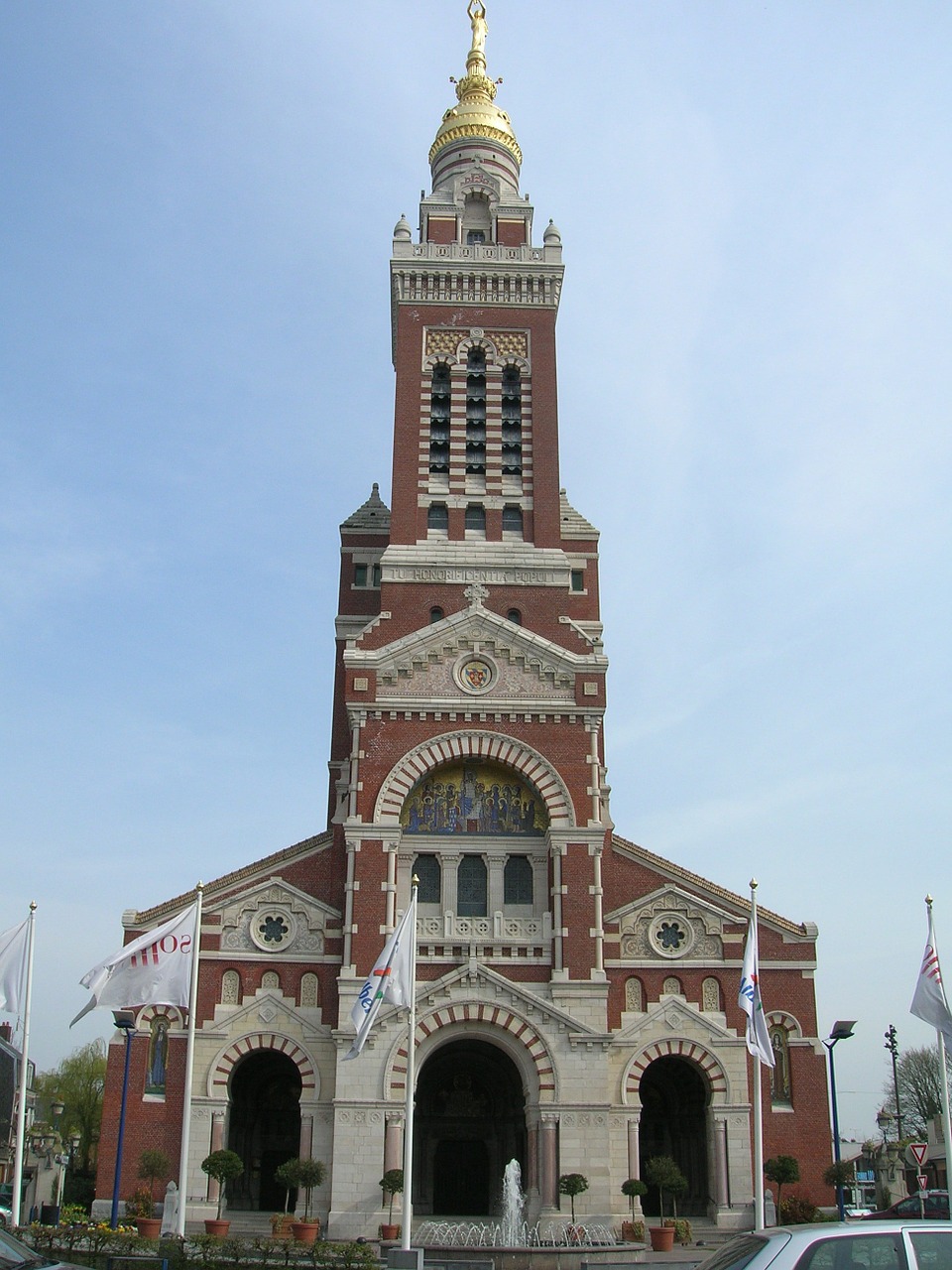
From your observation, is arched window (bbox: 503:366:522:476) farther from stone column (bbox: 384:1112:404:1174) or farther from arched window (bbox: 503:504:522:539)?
stone column (bbox: 384:1112:404:1174)

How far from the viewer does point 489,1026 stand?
37625 mm

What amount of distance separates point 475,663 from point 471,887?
293 inches

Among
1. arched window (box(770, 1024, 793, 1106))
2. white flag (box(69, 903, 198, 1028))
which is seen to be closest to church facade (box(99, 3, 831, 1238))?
arched window (box(770, 1024, 793, 1106))

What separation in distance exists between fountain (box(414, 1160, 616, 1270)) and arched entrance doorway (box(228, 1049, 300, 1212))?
24.2 feet

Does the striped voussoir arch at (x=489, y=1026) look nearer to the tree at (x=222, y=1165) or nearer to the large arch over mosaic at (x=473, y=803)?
the tree at (x=222, y=1165)

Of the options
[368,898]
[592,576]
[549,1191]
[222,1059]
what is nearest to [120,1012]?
[222,1059]

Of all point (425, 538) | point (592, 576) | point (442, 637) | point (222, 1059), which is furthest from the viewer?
point (592, 576)

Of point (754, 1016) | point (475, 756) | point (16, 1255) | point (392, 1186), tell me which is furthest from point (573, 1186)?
point (16, 1255)

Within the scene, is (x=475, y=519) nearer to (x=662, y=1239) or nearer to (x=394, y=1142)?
(x=394, y=1142)

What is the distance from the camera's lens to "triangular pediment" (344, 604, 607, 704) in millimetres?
41531

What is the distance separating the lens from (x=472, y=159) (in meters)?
54.1

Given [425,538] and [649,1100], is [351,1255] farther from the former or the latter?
[425,538]

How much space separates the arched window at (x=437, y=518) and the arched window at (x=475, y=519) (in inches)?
32.6

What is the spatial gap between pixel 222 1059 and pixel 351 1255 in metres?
15.6
